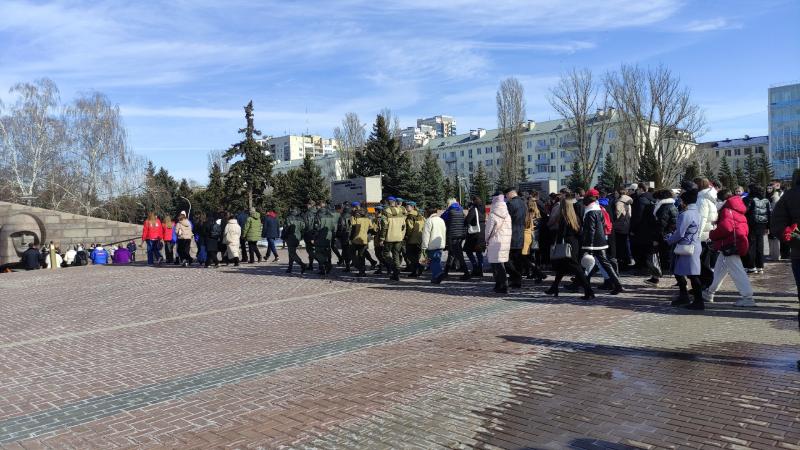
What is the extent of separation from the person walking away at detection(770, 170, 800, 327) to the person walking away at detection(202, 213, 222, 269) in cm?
1453

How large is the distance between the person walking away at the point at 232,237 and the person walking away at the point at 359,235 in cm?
464

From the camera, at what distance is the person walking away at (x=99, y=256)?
2244cm

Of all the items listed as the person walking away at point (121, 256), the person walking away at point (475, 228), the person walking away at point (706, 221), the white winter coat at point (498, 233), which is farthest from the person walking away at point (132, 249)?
the person walking away at point (706, 221)

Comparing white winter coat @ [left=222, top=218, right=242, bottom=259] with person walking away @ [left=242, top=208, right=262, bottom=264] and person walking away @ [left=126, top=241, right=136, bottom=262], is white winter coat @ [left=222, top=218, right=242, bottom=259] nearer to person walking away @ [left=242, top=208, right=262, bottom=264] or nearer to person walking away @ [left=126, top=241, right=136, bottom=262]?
person walking away @ [left=242, top=208, right=262, bottom=264]

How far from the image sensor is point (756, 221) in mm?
12258

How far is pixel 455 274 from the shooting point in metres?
14.0

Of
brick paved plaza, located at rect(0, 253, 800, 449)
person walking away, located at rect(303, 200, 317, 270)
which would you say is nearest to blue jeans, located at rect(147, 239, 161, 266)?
person walking away, located at rect(303, 200, 317, 270)

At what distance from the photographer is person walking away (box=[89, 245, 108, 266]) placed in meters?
22.4

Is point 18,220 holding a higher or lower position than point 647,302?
higher

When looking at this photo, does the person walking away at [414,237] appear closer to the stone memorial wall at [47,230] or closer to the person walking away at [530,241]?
the person walking away at [530,241]

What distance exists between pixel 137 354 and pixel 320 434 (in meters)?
3.79

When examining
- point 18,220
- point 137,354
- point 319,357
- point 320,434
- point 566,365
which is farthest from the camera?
point 18,220

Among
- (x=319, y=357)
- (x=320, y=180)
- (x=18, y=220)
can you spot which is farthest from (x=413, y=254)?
(x=320, y=180)

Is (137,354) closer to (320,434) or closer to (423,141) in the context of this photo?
(320,434)
